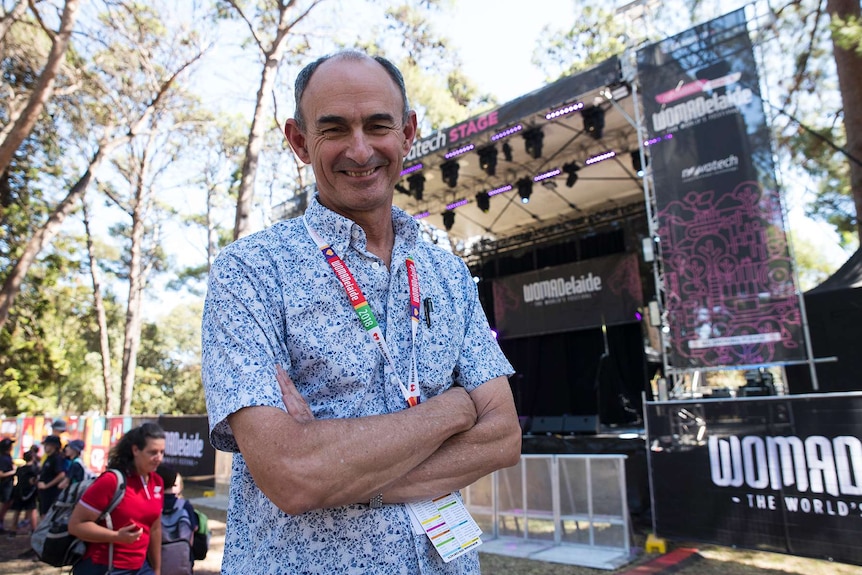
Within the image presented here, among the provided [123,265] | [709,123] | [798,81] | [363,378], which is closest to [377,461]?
[363,378]

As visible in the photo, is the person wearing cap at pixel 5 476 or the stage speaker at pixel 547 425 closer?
the person wearing cap at pixel 5 476

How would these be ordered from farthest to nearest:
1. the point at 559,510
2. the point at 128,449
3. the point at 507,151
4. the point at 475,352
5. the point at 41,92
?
the point at 507,151 → the point at 41,92 → the point at 559,510 → the point at 128,449 → the point at 475,352

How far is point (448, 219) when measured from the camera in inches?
520

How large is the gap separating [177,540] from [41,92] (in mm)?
7292

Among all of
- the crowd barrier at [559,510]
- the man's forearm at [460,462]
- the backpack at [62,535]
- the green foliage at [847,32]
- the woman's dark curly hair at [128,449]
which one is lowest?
the crowd barrier at [559,510]

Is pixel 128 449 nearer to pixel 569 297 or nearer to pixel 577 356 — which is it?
pixel 569 297

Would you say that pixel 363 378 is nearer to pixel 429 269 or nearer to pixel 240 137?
pixel 429 269

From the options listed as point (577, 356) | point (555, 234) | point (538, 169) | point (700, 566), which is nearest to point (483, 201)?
point (538, 169)

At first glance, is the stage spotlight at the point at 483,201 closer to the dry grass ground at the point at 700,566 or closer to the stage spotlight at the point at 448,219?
the stage spotlight at the point at 448,219

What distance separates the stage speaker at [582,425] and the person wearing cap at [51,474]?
27.2 ft

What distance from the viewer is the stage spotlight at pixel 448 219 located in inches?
518

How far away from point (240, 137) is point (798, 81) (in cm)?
1616

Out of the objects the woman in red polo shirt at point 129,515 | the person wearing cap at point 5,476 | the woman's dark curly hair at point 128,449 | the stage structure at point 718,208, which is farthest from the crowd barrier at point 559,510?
the person wearing cap at point 5,476

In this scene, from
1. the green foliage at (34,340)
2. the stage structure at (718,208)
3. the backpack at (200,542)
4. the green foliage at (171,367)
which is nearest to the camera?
the backpack at (200,542)
